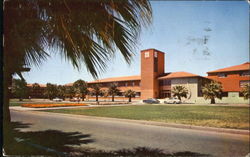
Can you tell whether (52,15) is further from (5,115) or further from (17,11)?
(5,115)

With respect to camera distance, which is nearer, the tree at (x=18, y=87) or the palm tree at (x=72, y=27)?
the palm tree at (x=72, y=27)

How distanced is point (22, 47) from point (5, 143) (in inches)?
41.2

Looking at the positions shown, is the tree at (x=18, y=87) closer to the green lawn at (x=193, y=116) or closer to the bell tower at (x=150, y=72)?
the green lawn at (x=193, y=116)

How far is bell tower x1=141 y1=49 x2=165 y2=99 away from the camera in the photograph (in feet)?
170

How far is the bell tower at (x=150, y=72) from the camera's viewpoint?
51812mm

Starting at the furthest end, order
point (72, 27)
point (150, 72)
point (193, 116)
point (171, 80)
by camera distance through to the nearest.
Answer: point (150, 72) → point (171, 80) → point (193, 116) → point (72, 27)

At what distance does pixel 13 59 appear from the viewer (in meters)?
2.11

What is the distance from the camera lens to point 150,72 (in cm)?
5259

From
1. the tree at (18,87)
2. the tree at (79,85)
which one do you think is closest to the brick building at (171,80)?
the tree at (79,85)

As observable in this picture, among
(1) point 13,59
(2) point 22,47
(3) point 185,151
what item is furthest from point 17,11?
(3) point 185,151

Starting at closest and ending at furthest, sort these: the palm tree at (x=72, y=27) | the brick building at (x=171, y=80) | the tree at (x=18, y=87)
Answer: the palm tree at (x=72, y=27) < the tree at (x=18, y=87) < the brick building at (x=171, y=80)

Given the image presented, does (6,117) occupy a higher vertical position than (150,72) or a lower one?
lower

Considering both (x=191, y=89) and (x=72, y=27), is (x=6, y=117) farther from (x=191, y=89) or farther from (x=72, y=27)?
(x=191, y=89)

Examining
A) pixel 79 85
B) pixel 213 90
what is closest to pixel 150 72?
pixel 213 90
